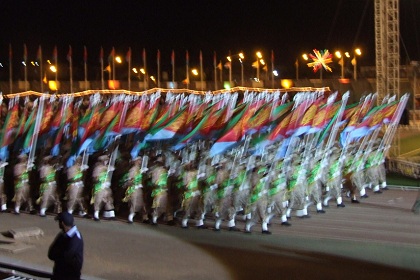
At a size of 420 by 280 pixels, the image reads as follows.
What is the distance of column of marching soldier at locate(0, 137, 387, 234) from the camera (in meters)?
12.2

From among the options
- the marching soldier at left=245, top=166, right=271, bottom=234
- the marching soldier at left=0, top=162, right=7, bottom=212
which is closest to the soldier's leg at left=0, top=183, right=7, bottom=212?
the marching soldier at left=0, top=162, right=7, bottom=212

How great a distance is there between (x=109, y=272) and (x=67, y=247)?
10.1 ft

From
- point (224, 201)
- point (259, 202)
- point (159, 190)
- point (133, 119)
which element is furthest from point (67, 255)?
point (133, 119)

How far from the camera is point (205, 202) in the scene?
12.4 metres

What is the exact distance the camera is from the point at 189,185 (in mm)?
12461

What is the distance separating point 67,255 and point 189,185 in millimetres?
6623

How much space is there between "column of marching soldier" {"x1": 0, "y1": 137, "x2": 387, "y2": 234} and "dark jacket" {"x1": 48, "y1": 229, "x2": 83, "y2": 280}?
6143 millimetres

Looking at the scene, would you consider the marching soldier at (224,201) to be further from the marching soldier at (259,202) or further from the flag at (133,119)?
the flag at (133,119)

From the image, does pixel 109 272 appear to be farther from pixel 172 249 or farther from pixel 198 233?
pixel 198 233

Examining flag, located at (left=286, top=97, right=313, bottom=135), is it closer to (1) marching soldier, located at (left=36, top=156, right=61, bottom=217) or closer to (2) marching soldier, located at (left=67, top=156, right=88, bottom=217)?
(2) marching soldier, located at (left=67, top=156, right=88, bottom=217)

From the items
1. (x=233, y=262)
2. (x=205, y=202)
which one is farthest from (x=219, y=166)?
(x=233, y=262)

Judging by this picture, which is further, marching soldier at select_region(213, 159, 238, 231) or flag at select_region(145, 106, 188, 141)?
flag at select_region(145, 106, 188, 141)

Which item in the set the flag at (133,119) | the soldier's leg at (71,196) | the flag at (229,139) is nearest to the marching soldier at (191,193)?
the flag at (229,139)

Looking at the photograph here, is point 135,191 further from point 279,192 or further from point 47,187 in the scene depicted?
point 279,192
